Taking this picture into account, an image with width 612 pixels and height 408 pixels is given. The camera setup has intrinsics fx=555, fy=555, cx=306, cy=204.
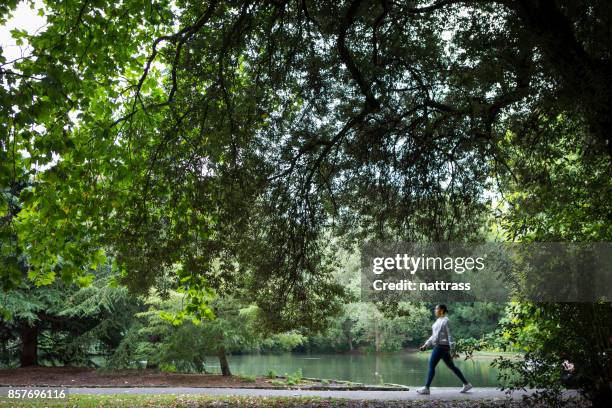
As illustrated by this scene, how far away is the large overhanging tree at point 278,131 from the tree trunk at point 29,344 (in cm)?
1175

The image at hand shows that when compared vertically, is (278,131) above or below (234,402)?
above

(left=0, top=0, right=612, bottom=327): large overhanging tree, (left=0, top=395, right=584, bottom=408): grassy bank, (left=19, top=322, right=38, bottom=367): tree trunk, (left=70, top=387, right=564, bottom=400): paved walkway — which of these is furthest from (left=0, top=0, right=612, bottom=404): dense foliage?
(left=19, top=322, right=38, bottom=367): tree trunk

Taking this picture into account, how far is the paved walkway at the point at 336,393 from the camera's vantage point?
9867mm

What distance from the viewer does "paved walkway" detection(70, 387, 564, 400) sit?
9.87 m

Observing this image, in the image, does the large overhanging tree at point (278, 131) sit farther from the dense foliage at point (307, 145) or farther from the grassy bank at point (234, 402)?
the grassy bank at point (234, 402)

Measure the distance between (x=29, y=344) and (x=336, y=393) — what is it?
1288 cm

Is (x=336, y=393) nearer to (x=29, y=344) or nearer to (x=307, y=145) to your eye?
(x=307, y=145)

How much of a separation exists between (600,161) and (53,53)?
7.69m

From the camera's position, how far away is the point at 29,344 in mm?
18875

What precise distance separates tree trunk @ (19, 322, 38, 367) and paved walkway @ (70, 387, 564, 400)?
7457 mm

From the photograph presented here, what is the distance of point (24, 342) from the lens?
743 inches

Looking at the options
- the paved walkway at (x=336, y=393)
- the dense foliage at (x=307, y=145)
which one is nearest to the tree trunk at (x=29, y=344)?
the paved walkway at (x=336, y=393)

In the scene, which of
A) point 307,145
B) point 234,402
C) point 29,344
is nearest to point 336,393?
point 234,402

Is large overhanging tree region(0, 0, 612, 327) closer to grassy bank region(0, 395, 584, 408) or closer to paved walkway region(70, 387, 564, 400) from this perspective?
grassy bank region(0, 395, 584, 408)
